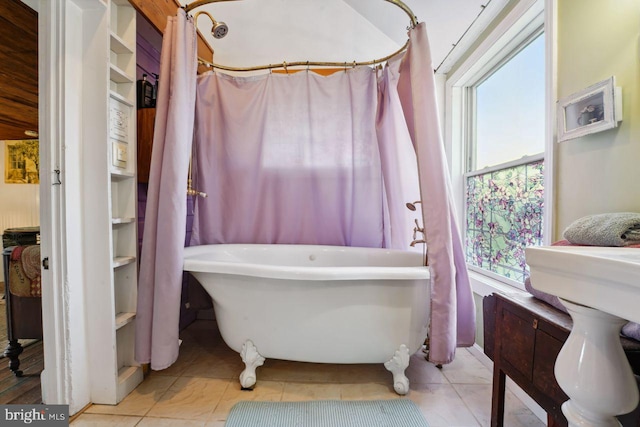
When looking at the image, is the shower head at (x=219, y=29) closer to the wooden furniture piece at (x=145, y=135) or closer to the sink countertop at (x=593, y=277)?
the wooden furniture piece at (x=145, y=135)

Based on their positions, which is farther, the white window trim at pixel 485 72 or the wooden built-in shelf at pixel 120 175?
the wooden built-in shelf at pixel 120 175

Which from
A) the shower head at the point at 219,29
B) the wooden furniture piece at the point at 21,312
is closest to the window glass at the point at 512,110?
the shower head at the point at 219,29

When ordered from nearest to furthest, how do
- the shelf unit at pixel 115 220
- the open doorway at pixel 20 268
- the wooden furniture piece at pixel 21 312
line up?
the shelf unit at pixel 115 220 → the open doorway at pixel 20 268 → the wooden furniture piece at pixel 21 312

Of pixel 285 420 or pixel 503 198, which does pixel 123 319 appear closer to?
pixel 285 420

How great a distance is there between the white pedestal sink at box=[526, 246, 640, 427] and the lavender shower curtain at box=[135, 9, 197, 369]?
4.56ft

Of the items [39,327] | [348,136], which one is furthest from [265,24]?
[39,327]

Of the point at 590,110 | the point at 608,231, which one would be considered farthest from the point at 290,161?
the point at 608,231

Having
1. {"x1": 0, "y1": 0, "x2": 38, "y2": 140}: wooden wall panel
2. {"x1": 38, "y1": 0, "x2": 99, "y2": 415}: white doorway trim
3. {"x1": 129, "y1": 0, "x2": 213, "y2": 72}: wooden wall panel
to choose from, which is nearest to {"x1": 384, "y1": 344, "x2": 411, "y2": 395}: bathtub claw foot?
{"x1": 38, "y1": 0, "x2": 99, "y2": 415}: white doorway trim

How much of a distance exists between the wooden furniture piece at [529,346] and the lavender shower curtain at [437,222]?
0.69ft

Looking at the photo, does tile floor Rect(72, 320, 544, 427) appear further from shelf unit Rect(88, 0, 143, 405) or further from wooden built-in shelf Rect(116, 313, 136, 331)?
wooden built-in shelf Rect(116, 313, 136, 331)

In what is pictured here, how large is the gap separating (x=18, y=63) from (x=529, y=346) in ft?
10.3

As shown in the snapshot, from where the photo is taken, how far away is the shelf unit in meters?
1.26

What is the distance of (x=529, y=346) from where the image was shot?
857 mm

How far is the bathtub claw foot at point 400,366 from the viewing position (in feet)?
4.46
